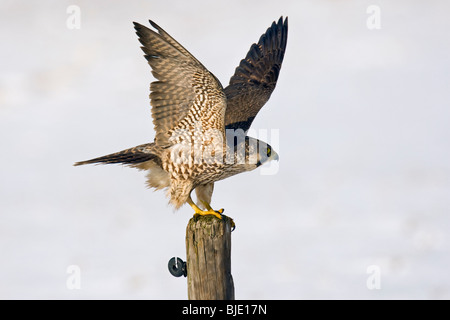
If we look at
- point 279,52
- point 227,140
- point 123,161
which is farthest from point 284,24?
point 123,161

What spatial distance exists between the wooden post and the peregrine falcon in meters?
0.87

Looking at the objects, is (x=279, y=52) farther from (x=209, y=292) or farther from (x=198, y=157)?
(x=209, y=292)

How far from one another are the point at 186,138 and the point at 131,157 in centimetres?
64

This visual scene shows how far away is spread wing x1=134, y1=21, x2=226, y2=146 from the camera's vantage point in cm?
705

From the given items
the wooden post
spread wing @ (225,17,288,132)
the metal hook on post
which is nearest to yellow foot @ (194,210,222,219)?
the wooden post

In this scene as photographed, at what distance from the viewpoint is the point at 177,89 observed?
737 cm

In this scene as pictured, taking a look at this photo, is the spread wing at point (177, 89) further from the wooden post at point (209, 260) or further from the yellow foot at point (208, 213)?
the wooden post at point (209, 260)

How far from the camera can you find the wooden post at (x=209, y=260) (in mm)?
6188

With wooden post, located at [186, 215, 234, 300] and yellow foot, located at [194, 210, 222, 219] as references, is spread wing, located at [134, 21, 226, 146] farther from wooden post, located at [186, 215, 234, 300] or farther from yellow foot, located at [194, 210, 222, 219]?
wooden post, located at [186, 215, 234, 300]

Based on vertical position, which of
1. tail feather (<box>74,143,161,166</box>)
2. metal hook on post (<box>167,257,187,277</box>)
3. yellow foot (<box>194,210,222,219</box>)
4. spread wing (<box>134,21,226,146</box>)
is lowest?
metal hook on post (<box>167,257,187,277</box>)

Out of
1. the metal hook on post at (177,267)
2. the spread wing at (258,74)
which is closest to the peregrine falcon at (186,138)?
the metal hook on post at (177,267)

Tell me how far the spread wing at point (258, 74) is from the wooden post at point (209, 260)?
9.65ft

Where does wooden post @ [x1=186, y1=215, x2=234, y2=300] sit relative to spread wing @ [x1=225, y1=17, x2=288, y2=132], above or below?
below

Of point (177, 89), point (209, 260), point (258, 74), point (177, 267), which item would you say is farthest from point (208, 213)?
point (258, 74)
